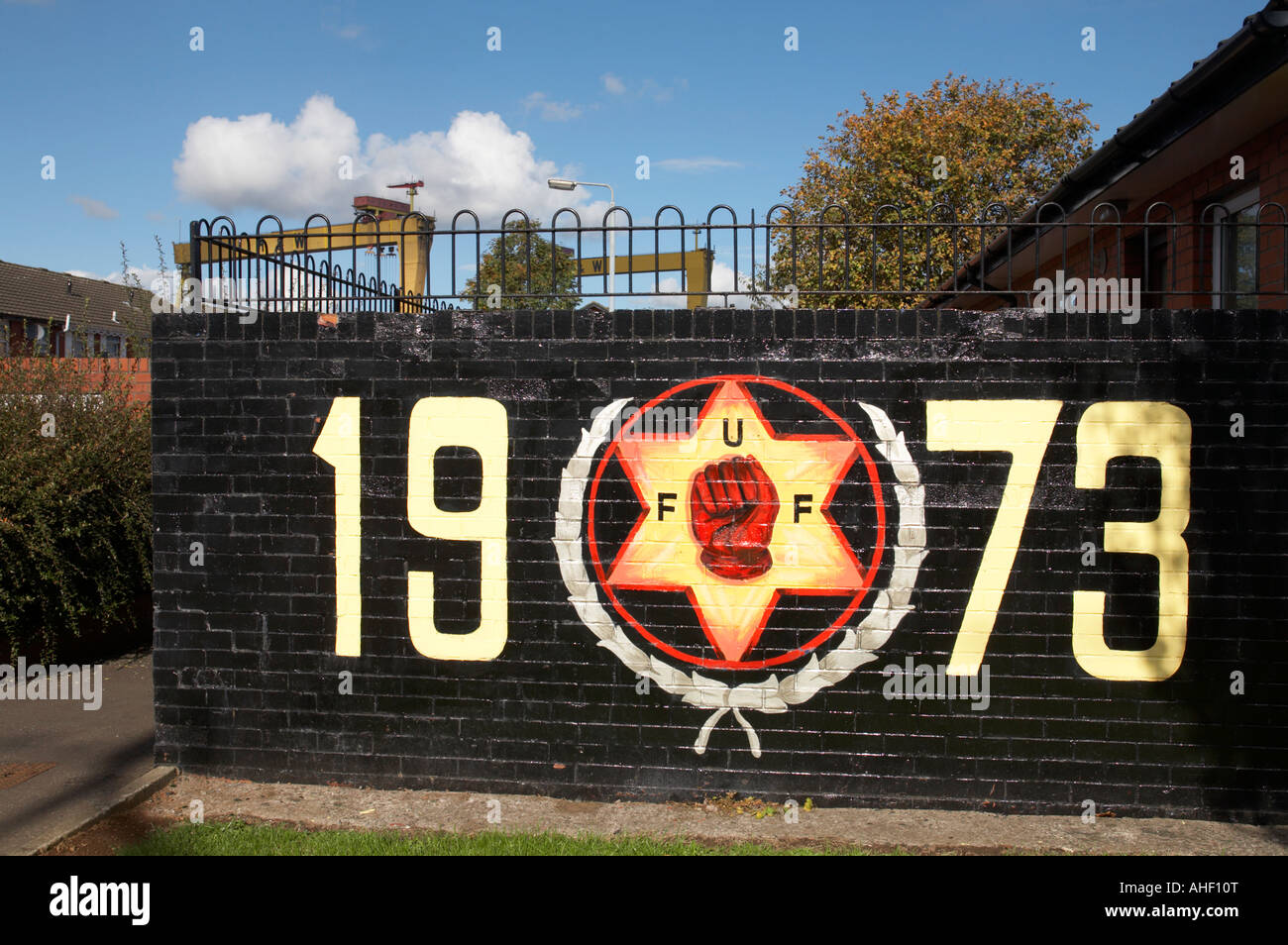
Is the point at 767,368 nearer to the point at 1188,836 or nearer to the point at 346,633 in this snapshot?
the point at 346,633

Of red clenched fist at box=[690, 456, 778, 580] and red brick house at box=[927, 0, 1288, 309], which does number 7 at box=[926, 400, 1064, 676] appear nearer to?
red brick house at box=[927, 0, 1288, 309]

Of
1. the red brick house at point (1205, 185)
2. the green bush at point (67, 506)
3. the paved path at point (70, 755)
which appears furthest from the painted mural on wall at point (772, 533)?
the green bush at point (67, 506)

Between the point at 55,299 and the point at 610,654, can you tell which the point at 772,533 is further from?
the point at 55,299

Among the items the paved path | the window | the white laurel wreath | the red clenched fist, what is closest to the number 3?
the white laurel wreath

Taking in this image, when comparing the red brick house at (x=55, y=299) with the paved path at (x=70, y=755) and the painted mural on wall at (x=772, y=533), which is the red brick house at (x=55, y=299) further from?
the painted mural on wall at (x=772, y=533)

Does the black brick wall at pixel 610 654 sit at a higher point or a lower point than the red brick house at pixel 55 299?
lower

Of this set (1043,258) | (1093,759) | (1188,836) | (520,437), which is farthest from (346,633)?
(1043,258)

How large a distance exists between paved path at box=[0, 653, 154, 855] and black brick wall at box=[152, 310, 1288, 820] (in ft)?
1.56

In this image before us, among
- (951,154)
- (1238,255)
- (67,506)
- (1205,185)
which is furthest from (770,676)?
(951,154)

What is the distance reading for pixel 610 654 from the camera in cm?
494

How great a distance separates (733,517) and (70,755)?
415 centimetres

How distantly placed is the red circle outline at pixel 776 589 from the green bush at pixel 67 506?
4.60m

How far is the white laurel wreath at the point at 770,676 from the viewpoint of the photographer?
4.78 meters
